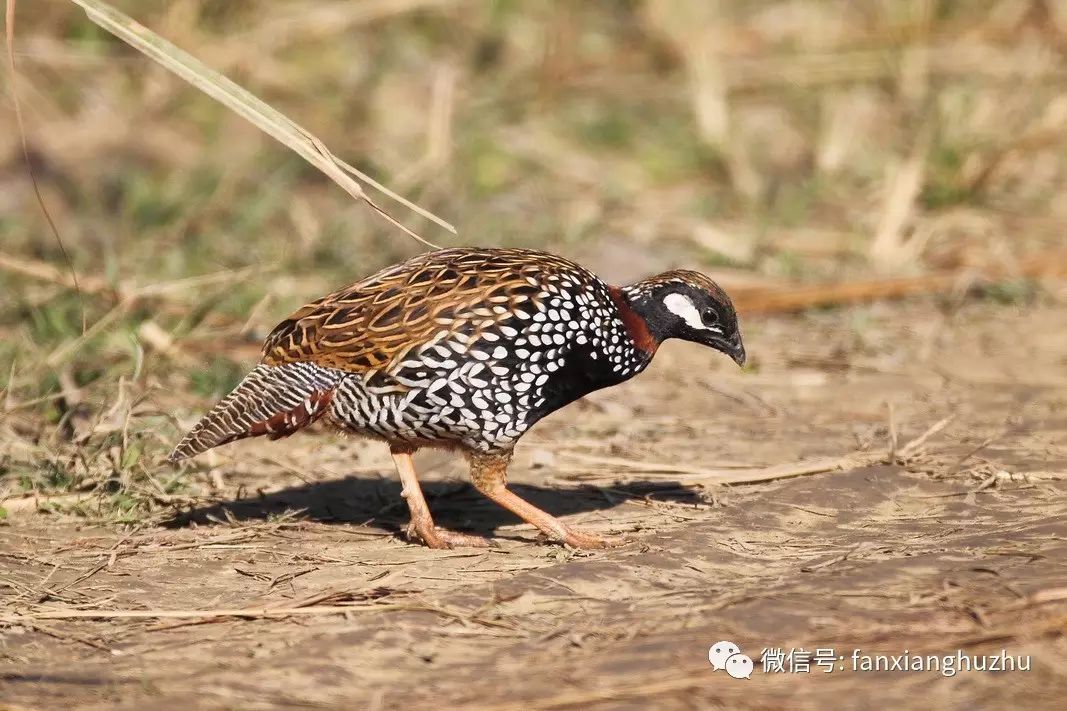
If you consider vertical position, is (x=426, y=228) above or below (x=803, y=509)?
above

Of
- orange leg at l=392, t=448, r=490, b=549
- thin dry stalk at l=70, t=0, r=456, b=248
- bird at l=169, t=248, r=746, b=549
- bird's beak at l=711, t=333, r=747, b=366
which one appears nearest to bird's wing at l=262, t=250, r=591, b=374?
bird at l=169, t=248, r=746, b=549

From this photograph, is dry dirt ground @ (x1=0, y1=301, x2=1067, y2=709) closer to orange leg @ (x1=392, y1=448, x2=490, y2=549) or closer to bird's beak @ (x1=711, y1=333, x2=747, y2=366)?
orange leg @ (x1=392, y1=448, x2=490, y2=549)

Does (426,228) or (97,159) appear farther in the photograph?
(97,159)

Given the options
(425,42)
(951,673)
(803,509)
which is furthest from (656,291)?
(425,42)

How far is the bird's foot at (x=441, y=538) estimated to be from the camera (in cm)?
540

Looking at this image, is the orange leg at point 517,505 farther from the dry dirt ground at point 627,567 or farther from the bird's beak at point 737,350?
the bird's beak at point 737,350

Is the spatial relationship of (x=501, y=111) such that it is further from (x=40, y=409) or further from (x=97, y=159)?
(x=40, y=409)

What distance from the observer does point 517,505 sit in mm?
5406

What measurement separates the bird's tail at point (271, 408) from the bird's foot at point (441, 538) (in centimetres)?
56

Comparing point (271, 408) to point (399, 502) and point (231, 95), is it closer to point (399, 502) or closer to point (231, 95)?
point (399, 502)

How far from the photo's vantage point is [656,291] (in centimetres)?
562

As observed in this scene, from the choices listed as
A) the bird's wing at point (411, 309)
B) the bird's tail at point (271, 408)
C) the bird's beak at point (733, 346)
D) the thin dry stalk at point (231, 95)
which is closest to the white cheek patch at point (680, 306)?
the bird's beak at point (733, 346)

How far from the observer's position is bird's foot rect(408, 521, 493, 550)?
5398 millimetres

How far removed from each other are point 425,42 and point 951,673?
874cm
